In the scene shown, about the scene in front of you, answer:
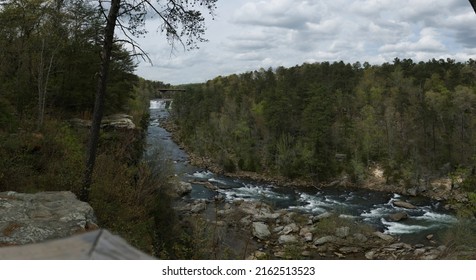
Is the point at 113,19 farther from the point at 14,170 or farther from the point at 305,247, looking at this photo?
the point at 305,247

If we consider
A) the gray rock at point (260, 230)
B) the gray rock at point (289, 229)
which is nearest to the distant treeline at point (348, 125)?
the gray rock at point (289, 229)

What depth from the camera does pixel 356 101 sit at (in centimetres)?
6944

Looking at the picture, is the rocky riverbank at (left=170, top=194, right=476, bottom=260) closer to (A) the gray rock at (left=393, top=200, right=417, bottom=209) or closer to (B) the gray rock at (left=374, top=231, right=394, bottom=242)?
(B) the gray rock at (left=374, top=231, right=394, bottom=242)

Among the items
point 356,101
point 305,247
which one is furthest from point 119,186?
point 356,101

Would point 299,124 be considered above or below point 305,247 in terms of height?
above

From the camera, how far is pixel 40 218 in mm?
6121

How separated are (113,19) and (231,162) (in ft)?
141

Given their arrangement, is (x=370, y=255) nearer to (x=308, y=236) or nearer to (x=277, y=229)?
(x=308, y=236)

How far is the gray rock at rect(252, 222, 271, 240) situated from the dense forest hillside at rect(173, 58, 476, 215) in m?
21.7

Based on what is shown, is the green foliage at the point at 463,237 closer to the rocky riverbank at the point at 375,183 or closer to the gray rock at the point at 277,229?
the gray rock at the point at 277,229

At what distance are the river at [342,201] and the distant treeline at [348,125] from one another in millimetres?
5376

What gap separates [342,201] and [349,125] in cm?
2503

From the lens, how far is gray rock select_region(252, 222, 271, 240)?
2527 cm

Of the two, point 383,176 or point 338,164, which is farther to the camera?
point 338,164
